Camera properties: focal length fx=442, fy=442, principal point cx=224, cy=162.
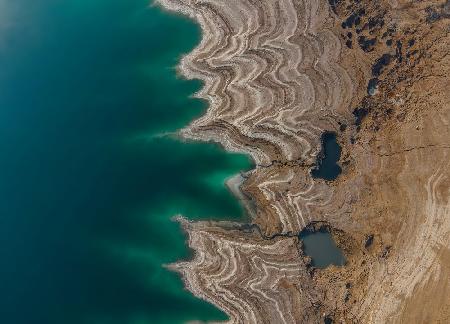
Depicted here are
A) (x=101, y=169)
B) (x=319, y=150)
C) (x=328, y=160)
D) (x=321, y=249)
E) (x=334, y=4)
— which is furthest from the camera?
(x=334, y=4)

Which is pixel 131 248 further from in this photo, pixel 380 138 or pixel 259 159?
pixel 380 138

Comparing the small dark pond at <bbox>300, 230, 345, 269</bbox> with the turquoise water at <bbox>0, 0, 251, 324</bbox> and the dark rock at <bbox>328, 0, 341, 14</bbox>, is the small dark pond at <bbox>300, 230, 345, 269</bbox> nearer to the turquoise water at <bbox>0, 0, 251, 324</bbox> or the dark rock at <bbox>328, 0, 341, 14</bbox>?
the turquoise water at <bbox>0, 0, 251, 324</bbox>

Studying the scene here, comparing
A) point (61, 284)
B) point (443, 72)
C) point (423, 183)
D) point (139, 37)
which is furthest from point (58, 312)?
point (443, 72)

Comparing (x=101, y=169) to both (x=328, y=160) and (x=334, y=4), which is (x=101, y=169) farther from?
(x=334, y=4)

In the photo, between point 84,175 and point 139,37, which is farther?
point 139,37

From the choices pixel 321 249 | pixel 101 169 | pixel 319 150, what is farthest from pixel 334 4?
pixel 101 169

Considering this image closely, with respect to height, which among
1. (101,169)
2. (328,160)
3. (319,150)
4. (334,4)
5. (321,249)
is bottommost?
(321,249)

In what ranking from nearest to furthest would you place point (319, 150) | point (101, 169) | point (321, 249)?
point (321, 249) < point (319, 150) < point (101, 169)
